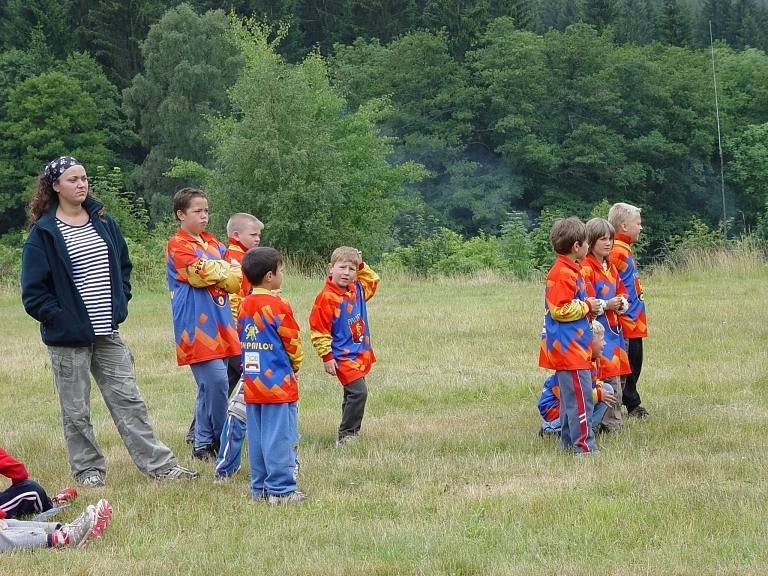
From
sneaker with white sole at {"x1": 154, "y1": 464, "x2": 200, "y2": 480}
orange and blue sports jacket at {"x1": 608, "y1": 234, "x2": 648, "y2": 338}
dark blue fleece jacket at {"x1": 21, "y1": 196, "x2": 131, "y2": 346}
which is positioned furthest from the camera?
orange and blue sports jacket at {"x1": 608, "y1": 234, "x2": 648, "y2": 338}

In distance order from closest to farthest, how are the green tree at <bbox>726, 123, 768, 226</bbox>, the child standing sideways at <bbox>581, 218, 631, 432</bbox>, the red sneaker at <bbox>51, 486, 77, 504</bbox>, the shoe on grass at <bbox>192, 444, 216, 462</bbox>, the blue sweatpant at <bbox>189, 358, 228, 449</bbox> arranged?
1. the red sneaker at <bbox>51, 486, 77, 504</bbox>
2. the blue sweatpant at <bbox>189, 358, 228, 449</bbox>
3. the shoe on grass at <bbox>192, 444, 216, 462</bbox>
4. the child standing sideways at <bbox>581, 218, 631, 432</bbox>
5. the green tree at <bbox>726, 123, 768, 226</bbox>

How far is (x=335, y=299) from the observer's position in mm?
8242

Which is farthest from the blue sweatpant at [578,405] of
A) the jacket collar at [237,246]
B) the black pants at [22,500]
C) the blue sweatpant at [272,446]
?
the black pants at [22,500]

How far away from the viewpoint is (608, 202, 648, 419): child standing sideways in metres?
8.99

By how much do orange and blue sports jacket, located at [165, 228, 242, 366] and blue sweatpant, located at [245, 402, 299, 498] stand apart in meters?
1.05

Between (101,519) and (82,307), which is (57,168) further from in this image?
(101,519)

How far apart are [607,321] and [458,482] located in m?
2.03

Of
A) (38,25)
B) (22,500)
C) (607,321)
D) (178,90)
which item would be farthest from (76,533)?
(38,25)

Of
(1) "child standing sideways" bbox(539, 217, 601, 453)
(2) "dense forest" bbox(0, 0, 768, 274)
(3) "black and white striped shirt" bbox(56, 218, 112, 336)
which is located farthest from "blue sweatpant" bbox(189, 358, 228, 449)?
(2) "dense forest" bbox(0, 0, 768, 274)

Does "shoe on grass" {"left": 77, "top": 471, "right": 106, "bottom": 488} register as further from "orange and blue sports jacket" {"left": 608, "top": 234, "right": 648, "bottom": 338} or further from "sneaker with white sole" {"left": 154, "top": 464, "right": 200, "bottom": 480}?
"orange and blue sports jacket" {"left": 608, "top": 234, "right": 648, "bottom": 338}

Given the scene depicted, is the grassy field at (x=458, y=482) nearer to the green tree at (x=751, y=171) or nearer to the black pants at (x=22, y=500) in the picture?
the black pants at (x=22, y=500)

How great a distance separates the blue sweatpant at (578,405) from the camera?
778 cm

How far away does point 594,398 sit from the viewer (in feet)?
26.8

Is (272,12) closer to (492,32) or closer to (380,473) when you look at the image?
(492,32)
